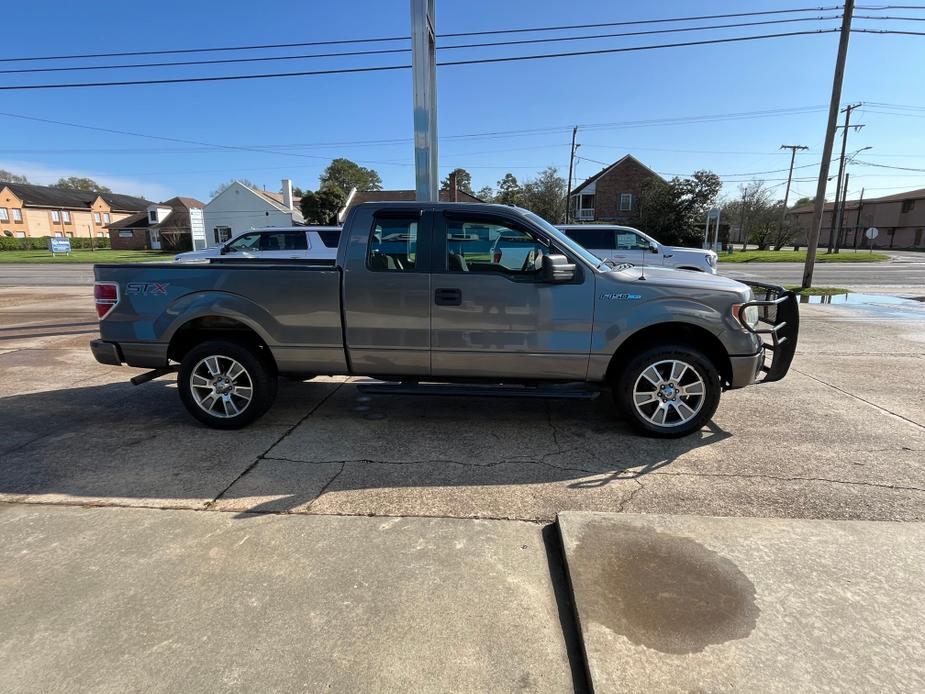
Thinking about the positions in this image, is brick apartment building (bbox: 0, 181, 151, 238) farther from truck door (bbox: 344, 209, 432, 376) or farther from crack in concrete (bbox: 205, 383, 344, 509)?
truck door (bbox: 344, 209, 432, 376)

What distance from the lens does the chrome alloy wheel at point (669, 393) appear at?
438 centimetres

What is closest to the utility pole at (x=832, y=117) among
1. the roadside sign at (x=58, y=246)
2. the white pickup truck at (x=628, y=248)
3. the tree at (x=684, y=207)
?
the white pickup truck at (x=628, y=248)

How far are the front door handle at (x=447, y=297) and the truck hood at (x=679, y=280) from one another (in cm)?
125

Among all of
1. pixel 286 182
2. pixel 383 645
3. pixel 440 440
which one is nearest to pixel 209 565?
pixel 383 645

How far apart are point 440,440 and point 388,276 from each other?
1.47 m

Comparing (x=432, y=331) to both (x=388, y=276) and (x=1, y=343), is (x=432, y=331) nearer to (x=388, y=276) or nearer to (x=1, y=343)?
(x=388, y=276)

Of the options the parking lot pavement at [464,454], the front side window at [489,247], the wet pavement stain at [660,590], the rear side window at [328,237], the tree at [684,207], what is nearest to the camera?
the wet pavement stain at [660,590]

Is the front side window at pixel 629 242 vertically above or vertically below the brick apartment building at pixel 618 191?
below

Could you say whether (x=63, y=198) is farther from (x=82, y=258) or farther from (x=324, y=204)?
(x=324, y=204)

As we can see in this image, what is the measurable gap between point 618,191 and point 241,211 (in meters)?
38.2

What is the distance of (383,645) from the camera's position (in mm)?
2242

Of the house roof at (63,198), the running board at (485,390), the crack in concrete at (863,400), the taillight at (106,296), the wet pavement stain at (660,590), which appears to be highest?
the house roof at (63,198)

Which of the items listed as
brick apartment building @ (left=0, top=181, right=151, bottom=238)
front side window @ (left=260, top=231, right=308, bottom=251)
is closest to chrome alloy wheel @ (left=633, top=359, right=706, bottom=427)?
front side window @ (left=260, top=231, right=308, bottom=251)

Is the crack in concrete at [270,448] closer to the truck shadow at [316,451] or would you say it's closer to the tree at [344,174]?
the truck shadow at [316,451]
